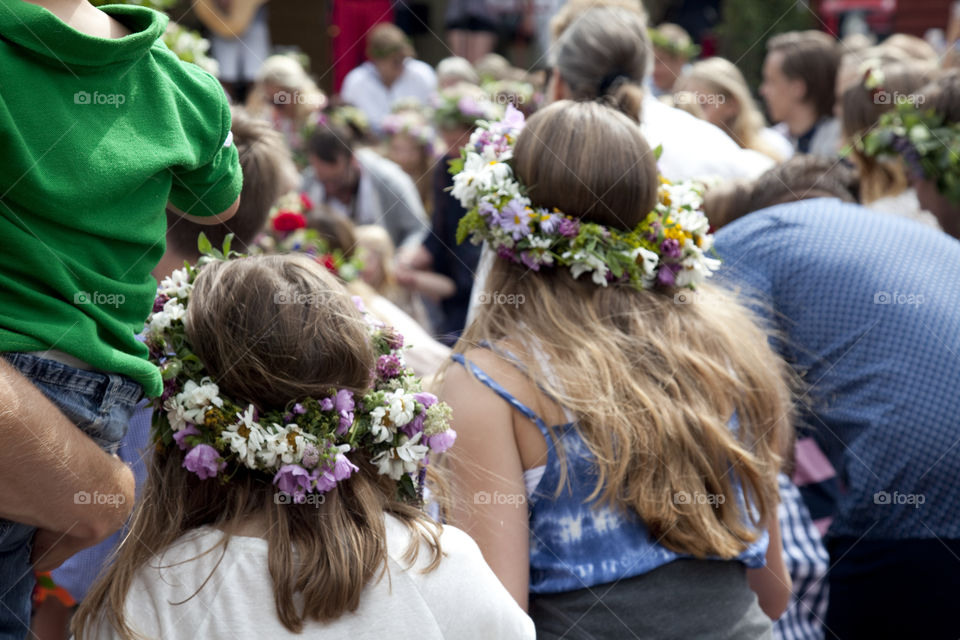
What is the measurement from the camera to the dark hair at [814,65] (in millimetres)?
A: 5812

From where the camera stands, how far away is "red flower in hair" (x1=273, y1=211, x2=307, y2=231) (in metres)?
3.86

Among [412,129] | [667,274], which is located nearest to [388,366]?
→ [667,274]

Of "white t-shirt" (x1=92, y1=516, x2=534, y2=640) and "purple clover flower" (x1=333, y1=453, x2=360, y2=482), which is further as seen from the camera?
"purple clover flower" (x1=333, y1=453, x2=360, y2=482)

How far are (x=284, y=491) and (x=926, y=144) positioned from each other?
2713 millimetres

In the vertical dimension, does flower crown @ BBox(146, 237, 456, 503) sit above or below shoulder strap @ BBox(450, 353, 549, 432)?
above

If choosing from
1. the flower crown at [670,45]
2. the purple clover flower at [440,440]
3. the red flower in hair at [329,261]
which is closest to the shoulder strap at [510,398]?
the purple clover flower at [440,440]

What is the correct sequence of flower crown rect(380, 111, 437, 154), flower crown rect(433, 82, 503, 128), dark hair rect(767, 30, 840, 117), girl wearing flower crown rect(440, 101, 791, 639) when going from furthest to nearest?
flower crown rect(380, 111, 437, 154), flower crown rect(433, 82, 503, 128), dark hair rect(767, 30, 840, 117), girl wearing flower crown rect(440, 101, 791, 639)

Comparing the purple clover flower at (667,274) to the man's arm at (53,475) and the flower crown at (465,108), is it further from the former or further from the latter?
the flower crown at (465,108)

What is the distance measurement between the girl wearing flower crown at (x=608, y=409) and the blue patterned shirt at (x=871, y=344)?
15.8 inches

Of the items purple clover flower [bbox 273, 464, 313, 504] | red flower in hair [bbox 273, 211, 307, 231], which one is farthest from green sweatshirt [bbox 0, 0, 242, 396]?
red flower in hair [bbox 273, 211, 307, 231]

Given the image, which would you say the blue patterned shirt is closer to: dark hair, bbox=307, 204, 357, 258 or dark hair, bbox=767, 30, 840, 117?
dark hair, bbox=307, 204, 357, 258

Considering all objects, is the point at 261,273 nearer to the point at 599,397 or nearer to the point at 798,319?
the point at 599,397

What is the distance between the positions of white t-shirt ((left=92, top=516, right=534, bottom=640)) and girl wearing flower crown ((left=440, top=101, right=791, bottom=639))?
12.4 inches

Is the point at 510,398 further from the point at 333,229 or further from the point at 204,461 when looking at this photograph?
the point at 333,229
